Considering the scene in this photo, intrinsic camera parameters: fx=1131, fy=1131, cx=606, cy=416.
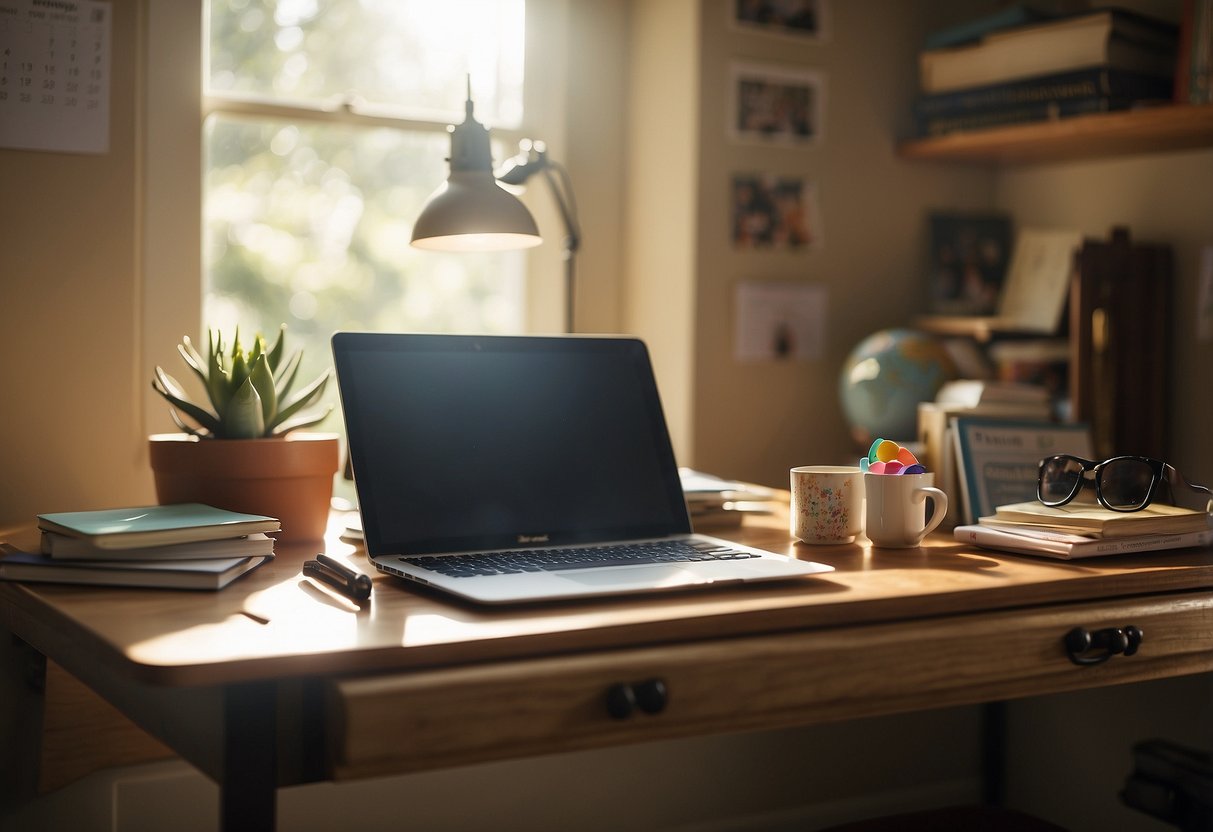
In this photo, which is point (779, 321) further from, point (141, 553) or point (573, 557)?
point (141, 553)

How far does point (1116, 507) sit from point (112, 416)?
1.44 meters

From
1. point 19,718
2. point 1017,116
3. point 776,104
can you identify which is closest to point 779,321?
point 776,104

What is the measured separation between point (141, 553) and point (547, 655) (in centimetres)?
44

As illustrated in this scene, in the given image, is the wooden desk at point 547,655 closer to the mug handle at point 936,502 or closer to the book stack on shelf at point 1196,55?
the mug handle at point 936,502

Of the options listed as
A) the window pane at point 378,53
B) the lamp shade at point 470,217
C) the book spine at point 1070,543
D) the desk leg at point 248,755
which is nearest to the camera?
the desk leg at point 248,755

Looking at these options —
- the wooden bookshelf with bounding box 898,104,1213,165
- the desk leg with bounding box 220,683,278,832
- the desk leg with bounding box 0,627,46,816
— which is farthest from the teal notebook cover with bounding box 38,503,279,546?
the wooden bookshelf with bounding box 898,104,1213,165

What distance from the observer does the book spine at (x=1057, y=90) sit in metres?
1.96

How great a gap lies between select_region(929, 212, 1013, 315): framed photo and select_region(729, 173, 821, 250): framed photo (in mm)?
288

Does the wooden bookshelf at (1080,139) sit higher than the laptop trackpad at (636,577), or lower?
higher

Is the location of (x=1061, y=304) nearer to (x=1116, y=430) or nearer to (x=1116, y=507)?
(x=1116, y=430)

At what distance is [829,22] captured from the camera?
2.25m

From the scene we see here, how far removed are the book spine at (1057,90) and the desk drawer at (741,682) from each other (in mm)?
1082

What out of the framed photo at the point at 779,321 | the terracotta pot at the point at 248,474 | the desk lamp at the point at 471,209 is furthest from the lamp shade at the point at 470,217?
the framed photo at the point at 779,321

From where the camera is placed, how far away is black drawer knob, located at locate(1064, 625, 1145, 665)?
1140 millimetres
